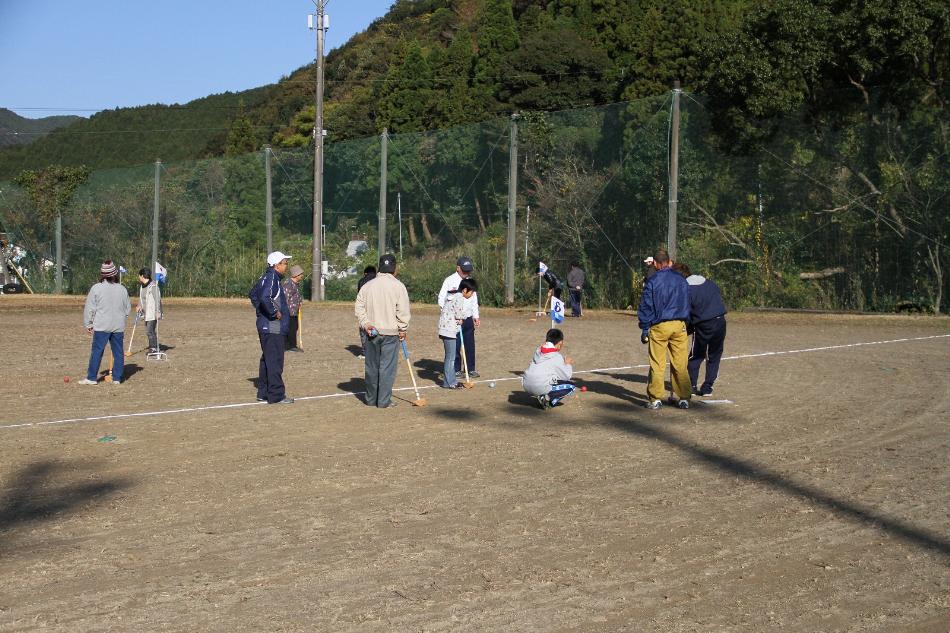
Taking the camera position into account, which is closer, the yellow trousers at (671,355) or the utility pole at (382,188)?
the yellow trousers at (671,355)

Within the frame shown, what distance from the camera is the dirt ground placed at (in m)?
5.96

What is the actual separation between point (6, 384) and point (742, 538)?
11943mm

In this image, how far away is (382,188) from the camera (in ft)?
121

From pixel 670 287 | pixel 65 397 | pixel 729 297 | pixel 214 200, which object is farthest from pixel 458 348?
pixel 214 200

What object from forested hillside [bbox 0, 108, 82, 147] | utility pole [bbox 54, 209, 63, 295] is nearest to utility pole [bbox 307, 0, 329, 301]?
utility pole [bbox 54, 209, 63, 295]

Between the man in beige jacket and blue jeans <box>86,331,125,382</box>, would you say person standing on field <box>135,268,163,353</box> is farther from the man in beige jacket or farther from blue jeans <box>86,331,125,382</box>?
the man in beige jacket

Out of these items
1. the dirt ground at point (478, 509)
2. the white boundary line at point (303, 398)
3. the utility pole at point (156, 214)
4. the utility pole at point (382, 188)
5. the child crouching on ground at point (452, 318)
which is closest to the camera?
the dirt ground at point (478, 509)

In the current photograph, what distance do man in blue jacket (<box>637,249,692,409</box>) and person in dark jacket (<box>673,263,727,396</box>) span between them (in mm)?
882

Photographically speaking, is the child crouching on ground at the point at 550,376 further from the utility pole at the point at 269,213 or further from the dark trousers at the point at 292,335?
the utility pole at the point at 269,213

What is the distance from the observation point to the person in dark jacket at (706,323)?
14.0 metres

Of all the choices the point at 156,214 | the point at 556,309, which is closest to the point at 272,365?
the point at 556,309

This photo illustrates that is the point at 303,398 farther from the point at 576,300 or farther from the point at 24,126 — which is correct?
the point at 24,126

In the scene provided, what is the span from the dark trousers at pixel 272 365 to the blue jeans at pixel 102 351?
309cm

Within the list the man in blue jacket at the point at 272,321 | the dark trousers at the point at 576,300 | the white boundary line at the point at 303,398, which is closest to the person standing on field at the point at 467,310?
the white boundary line at the point at 303,398
